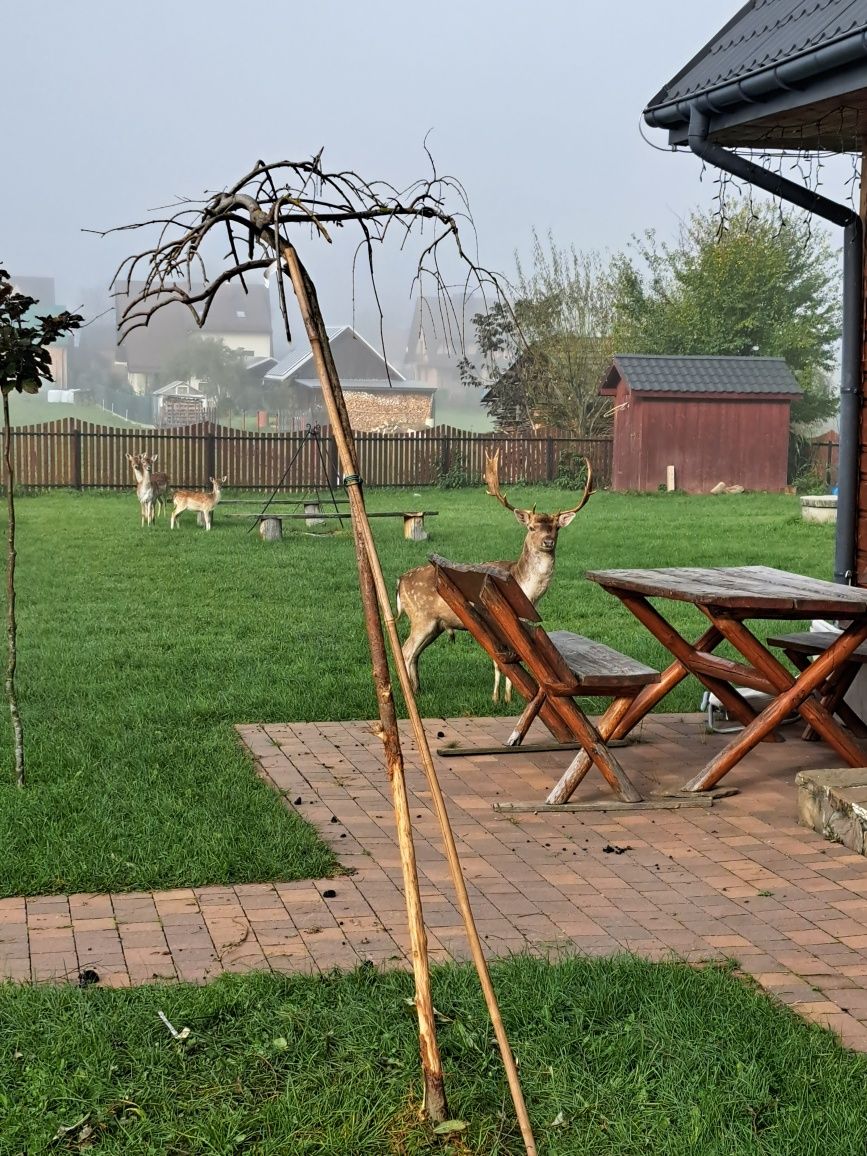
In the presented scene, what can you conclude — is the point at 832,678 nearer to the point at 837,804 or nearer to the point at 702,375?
the point at 837,804

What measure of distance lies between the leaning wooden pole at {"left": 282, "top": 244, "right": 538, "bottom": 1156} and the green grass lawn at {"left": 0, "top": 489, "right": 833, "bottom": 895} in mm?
2156

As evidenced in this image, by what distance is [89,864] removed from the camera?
16.2 feet

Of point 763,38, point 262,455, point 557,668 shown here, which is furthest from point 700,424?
point 557,668

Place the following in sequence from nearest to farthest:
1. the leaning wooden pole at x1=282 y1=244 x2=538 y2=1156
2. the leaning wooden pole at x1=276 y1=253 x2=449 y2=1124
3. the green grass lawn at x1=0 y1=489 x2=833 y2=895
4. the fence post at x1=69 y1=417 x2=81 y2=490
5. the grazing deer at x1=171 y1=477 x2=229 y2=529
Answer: the leaning wooden pole at x1=282 y1=244 x2=538 y2=1156, the leaning wooden pole at x1=276 y1=253 x2=449 y2=1124, the green grass lawn at x1=0 y1=489 x2=833 y2=895, the grazing deer at x1=171 y1=477 x2=229 y2=529, the fence post at x1=69 y1=417 x2=81 y2=490

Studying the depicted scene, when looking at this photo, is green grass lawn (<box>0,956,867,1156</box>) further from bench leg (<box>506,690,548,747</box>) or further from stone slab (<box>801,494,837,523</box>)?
stone slab (<box>801,494,837,523</box>)

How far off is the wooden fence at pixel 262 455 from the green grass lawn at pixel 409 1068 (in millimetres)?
24947

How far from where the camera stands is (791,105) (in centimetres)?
674

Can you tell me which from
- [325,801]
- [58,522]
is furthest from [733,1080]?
[58,522]

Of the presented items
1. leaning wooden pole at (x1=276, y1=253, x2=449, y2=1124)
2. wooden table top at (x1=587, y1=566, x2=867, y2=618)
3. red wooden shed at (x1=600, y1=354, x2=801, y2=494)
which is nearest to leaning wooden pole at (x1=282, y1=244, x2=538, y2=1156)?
leaning wooden pole at (x1=276, y1=253, x2=449, y2=1124)

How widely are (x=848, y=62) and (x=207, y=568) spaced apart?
34.6ft

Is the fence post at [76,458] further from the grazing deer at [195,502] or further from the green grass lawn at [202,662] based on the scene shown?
the grazing deer at [195,502]

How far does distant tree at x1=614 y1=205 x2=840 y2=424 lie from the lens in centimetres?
3759

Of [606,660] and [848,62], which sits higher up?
[848,62]

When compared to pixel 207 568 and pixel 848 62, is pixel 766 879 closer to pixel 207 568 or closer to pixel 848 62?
pixel 848 62
